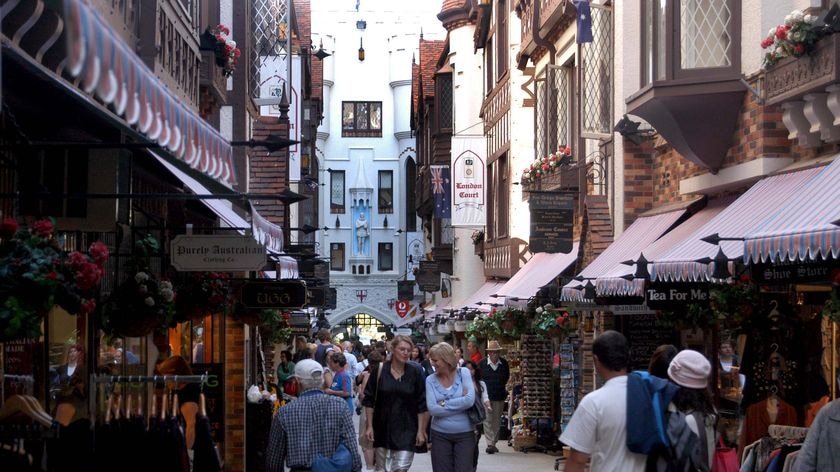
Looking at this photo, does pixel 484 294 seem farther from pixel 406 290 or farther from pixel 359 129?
pixel 359 129

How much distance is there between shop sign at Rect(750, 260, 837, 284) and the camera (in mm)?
10016

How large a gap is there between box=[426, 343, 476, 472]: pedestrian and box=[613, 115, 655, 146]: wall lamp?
5.66 metres

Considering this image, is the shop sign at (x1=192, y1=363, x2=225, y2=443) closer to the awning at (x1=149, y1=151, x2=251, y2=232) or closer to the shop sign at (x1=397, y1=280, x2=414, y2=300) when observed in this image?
the awning at (x1=149, y1=151, x2=251, y2=232)

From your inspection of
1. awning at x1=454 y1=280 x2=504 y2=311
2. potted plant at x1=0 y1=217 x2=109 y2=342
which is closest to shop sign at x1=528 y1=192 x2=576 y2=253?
awning at x1=454 y1=280 x2=504 y2=311

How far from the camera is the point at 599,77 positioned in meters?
19.9

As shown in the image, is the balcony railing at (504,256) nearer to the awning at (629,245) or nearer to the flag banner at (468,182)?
the flag banner at (468,182)

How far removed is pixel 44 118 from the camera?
9.04 metres

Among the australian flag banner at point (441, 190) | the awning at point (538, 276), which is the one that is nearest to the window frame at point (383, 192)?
the australian flag banner at point (441, 190)

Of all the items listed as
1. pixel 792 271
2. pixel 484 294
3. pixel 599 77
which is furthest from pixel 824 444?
pixel 484 294

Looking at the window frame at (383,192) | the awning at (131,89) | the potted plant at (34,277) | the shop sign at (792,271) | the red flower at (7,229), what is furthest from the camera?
the window frame at (383,192)

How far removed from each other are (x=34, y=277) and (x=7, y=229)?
13.2 inches

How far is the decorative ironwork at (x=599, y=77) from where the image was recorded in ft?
63.8

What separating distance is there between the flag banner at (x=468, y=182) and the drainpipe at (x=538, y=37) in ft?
30.6

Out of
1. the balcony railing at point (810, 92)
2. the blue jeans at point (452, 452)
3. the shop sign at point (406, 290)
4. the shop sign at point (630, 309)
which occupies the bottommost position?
the blue jeans at point (452, 452)
